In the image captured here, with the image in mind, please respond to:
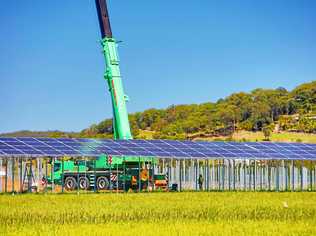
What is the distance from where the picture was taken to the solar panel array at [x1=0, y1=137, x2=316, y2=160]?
151 feet

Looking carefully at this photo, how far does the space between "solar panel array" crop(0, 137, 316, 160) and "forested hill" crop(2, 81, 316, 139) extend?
82468mm

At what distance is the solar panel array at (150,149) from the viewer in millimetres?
46094

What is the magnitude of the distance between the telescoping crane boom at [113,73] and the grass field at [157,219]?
17.7 metres

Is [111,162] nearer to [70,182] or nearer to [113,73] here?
[70,182]

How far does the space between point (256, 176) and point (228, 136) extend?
88940 millimetres

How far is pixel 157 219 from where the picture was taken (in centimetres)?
2417

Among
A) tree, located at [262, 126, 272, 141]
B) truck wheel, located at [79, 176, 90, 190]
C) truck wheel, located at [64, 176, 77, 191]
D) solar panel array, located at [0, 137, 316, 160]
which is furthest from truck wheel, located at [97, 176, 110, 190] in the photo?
tree, located at [262, 126, 272, 141]

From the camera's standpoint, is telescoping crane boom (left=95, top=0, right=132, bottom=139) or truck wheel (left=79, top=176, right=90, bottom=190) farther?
truck wheel (left=79, top=176, right=90, bottom=190)

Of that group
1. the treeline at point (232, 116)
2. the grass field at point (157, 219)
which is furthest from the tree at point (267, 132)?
the grass field at point (157, 219)

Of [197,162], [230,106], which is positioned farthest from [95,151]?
[230,106]

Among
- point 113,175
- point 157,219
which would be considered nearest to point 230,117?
point 113,175

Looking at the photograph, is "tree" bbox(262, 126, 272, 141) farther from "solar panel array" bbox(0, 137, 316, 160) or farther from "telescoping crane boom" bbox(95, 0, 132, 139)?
"telescoping crane boom" bbox(95, 0, 132, 139)

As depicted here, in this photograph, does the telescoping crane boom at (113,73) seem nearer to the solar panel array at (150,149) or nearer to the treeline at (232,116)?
the solar panel array at (150,149)

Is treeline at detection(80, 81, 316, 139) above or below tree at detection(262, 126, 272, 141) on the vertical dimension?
above
